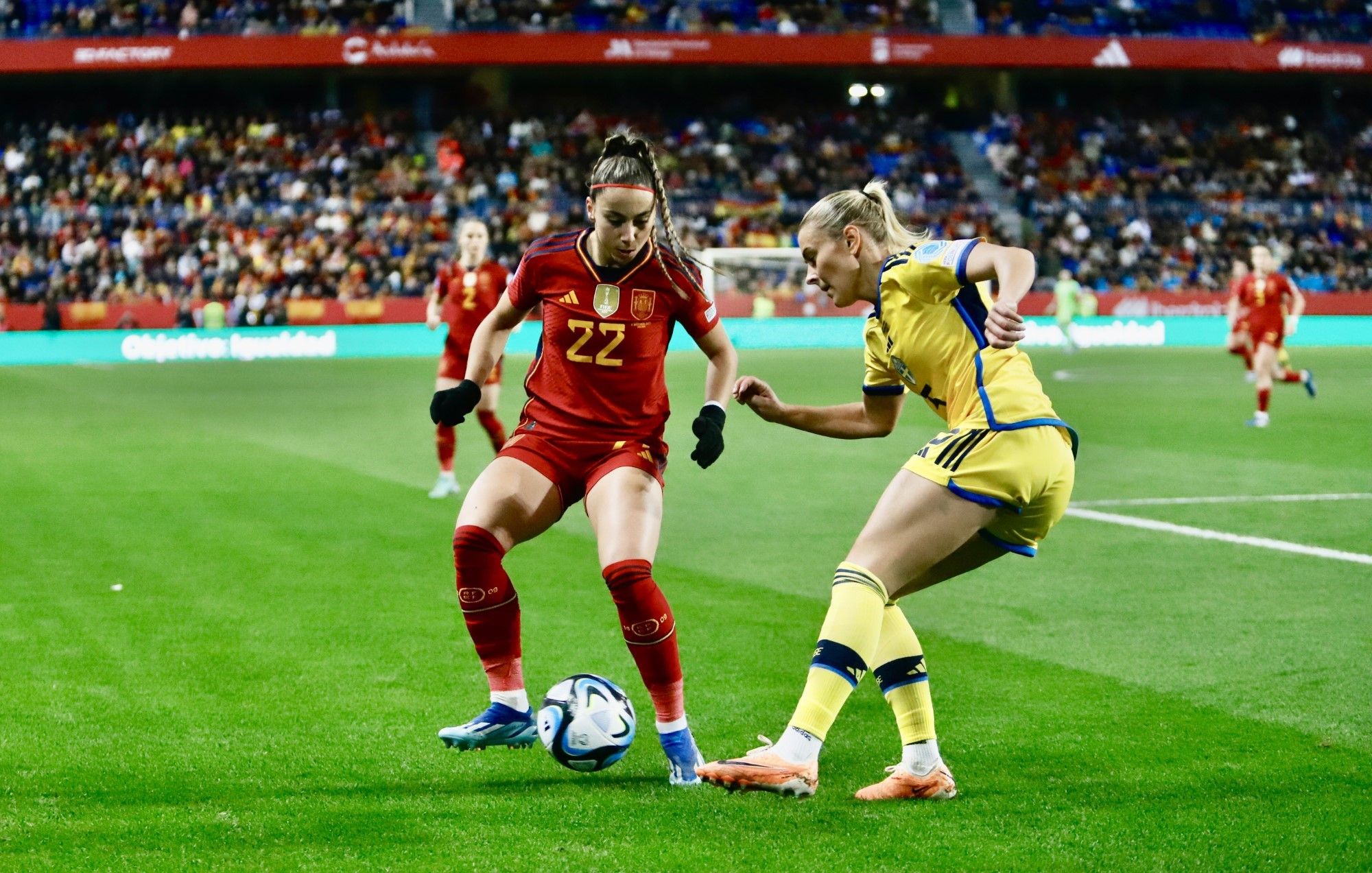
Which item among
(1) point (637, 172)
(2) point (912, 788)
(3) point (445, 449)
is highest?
(1) point (637, 172)

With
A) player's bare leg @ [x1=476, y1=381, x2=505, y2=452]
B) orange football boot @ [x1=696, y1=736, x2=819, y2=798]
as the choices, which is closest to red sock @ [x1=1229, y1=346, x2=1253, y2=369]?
player's bare leg @ [x1=476, y1=381, x2=505, y2=452]

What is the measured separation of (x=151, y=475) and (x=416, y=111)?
33486mm

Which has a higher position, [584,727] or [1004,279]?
[1004,279]

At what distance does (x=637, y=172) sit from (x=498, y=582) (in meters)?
1.50

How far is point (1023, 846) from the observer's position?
4500 mm

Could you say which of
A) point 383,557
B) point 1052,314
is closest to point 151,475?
point 383,557

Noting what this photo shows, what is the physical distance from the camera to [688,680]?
6.73 m

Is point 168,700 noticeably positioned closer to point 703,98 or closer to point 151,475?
point 151,475

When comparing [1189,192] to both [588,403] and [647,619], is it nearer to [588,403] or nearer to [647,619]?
[588,403]

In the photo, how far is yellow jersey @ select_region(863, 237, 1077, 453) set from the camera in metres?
4.89

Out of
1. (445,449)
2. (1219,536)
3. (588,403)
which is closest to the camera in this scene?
(588,403)

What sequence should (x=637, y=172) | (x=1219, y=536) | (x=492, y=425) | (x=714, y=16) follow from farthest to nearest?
(x=714, y=16) → (x=492, y=425) → (x=1219, y=536) → (x=637, y=172)

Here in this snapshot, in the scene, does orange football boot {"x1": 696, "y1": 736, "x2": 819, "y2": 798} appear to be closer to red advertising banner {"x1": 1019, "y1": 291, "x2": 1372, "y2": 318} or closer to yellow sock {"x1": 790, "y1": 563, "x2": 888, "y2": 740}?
yellow sock {"x1": 790, "y1": 563, "x2": 888, "y2": 740}

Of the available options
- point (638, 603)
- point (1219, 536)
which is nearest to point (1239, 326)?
point (1219, 536)
